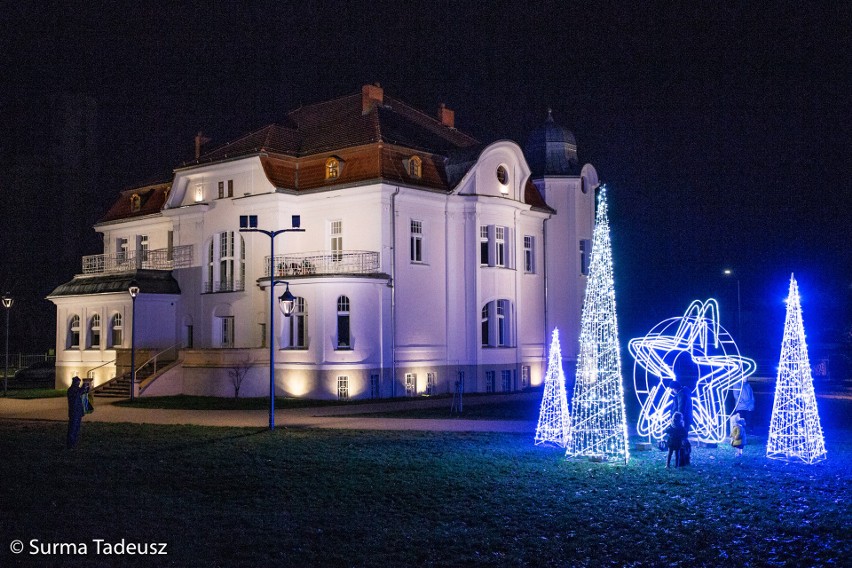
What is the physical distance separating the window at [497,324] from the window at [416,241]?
160 inches

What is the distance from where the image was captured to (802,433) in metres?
18.7

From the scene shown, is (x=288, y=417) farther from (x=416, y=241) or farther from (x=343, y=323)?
(x=416, y=241)

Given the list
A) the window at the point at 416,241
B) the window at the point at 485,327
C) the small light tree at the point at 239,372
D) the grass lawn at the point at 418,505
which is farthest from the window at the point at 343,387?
the grass lawn at the point at 418,505

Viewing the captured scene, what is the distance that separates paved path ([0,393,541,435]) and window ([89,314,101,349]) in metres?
8.79

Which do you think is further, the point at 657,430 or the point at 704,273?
the point at 704,273

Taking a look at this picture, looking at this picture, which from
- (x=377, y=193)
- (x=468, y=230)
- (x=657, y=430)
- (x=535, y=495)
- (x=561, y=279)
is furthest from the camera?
(x=561, y=279)

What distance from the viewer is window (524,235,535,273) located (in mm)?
43562

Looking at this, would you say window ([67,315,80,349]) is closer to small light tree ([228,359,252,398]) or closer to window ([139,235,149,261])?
window ([139,235,149,261])

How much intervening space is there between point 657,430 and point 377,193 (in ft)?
61.9

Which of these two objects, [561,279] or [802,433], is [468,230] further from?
[802,433]

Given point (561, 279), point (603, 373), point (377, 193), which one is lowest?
point (603, 373)

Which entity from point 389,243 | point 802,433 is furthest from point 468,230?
point 802,433

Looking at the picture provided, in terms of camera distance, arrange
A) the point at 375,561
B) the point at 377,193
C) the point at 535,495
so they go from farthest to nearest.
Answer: the point at 377,193 < the point at 535,495 < the point at 375,561

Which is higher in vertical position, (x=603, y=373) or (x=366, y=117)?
(x=366, y=117)
